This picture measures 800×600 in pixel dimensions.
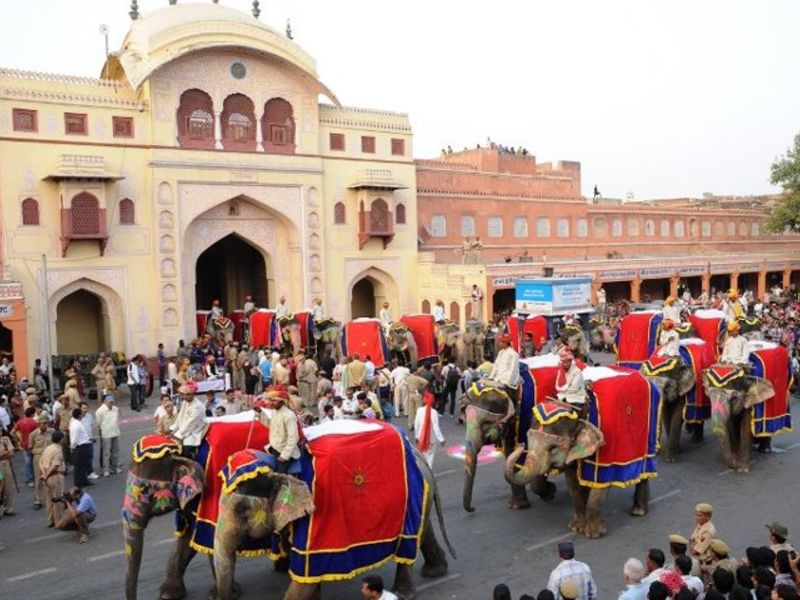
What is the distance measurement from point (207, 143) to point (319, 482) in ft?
63.9

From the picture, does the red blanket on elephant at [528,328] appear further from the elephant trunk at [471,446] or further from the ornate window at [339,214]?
the elephant trunk at [471,446]

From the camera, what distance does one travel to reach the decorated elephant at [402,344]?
59.4ft

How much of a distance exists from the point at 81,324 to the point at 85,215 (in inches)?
165

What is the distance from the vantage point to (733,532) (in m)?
8.85

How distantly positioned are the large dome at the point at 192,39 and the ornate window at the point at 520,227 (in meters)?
11.0

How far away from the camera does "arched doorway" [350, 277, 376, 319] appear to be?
30.5 metres

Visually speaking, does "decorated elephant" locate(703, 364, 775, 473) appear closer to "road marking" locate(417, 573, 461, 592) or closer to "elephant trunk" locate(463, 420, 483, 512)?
"elephant trunk" locate(463, 420, 483, 512)

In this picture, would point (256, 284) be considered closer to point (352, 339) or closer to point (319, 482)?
point (352, 339)

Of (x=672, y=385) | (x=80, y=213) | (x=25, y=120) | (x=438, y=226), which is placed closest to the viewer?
(x=672, y=385)

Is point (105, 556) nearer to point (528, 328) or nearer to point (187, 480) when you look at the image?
point (187, 480)

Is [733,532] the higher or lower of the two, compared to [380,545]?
lower

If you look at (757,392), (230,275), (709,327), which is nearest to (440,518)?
(757,392)

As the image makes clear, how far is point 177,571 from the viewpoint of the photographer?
734cm

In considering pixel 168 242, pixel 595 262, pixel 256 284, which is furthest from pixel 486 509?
pixel 595 262
